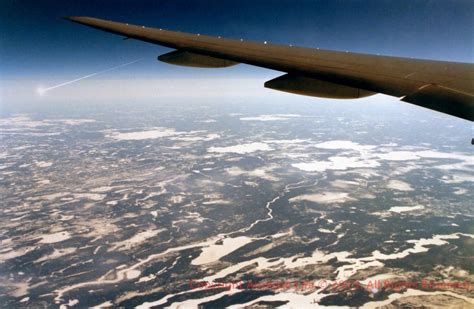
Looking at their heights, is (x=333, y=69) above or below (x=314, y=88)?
above

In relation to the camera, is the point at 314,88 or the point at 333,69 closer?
the point at 333,69

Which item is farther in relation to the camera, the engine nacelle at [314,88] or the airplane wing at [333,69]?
the engine nacelle at [314,88]

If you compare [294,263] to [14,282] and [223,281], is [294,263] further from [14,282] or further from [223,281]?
[14,282]

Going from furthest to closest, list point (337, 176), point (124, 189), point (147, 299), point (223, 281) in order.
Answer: point (337, 176) < point (124, 189) < point (223, 281) < point (147, 299)

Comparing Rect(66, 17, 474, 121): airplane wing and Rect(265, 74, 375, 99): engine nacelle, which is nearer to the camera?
Rect(66, 17, 474, 121): airplane wing

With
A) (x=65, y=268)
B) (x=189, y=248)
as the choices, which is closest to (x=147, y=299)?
(x=189, y=248)
